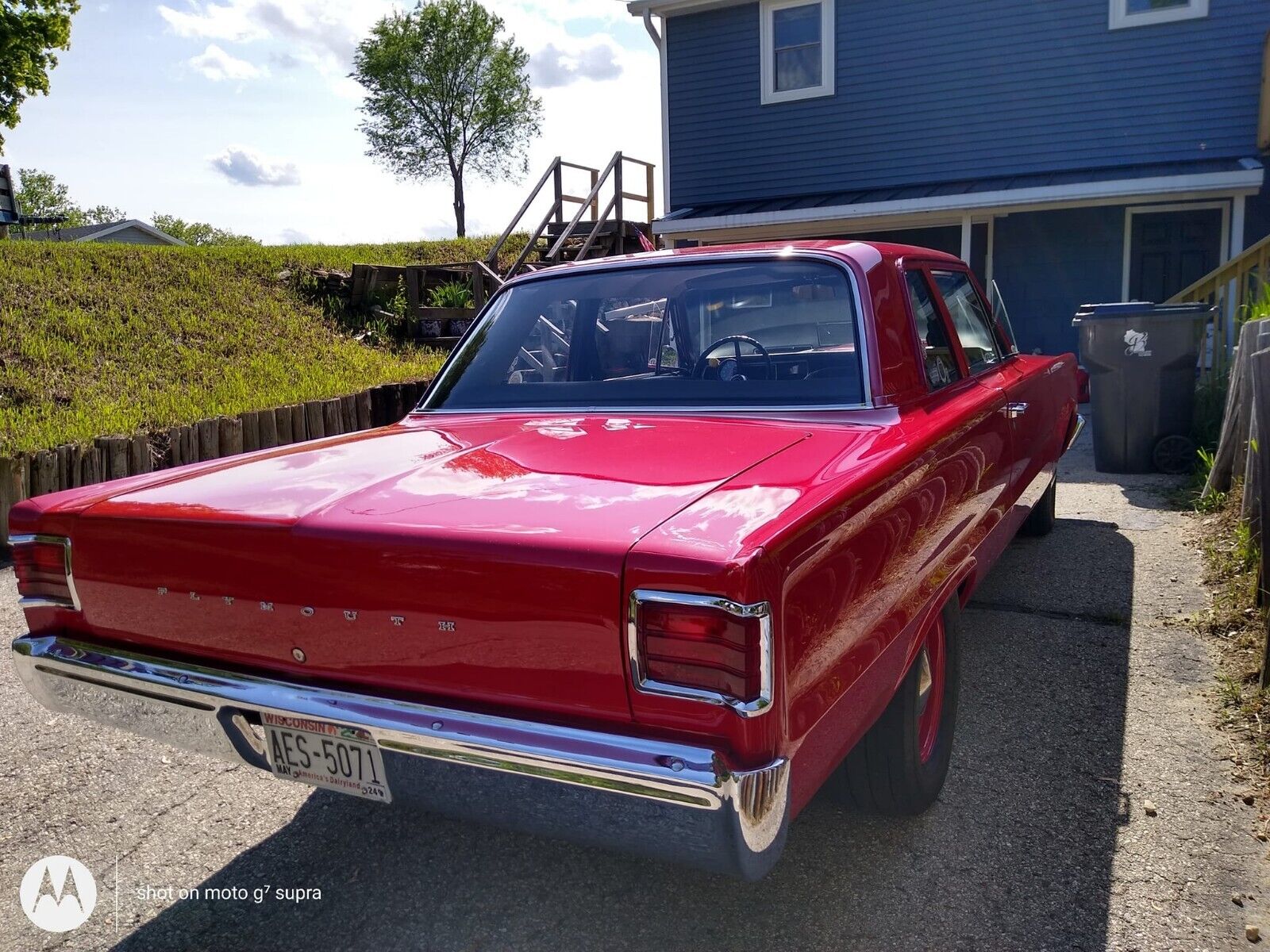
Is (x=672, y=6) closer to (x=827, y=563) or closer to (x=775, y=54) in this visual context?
(x=775, y=54)

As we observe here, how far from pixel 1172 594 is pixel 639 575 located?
156 inches

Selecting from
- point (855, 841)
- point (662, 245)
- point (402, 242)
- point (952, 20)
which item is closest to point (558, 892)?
point (855, 841)

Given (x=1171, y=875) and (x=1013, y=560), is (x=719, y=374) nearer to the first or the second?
(x=1171, y=875)

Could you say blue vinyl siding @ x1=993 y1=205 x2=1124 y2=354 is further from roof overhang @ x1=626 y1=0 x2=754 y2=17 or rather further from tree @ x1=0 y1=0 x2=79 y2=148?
tree @ x1=0 y1=0 x2=79 y2=148

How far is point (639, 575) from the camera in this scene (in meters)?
1.71

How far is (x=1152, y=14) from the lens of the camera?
1106 centimetres

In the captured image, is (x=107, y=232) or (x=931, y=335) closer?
(x=931, y=335)

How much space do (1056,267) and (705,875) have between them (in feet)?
37.8

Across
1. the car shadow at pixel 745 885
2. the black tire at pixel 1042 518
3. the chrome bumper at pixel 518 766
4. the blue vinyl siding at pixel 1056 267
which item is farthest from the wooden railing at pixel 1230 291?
the chrome bumper at pixel 518 766

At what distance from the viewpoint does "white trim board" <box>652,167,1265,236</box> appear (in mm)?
10500

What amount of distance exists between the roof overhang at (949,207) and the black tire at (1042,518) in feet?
21.3

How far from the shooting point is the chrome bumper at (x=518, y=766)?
1.70 metres

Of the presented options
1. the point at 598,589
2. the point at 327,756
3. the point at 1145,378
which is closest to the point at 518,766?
the point at 598,589

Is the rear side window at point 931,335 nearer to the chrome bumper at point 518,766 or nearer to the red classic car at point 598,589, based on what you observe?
the red classic car at point 598,589
